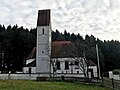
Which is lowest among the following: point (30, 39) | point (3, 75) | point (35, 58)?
point (3, 75)

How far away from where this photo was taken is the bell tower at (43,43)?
180 ft

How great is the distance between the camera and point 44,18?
5703 centimetres

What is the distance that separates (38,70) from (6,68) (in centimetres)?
2599

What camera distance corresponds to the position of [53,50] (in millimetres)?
58625

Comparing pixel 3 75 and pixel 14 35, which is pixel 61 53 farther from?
pixel 14 35

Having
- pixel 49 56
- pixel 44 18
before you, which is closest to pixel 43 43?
pixel 49 56

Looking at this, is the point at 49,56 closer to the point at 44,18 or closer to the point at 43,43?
the point at 43,43

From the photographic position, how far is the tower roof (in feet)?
186

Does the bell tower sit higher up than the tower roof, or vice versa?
the tower roof

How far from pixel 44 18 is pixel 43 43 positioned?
690cm

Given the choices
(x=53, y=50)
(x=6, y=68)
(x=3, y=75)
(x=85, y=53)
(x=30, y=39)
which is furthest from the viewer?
(x=30, y=39)

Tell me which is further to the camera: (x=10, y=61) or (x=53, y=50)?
(x=10, y=61)

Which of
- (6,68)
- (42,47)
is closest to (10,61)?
(6,68)

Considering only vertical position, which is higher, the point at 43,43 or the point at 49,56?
the point at 43,43
